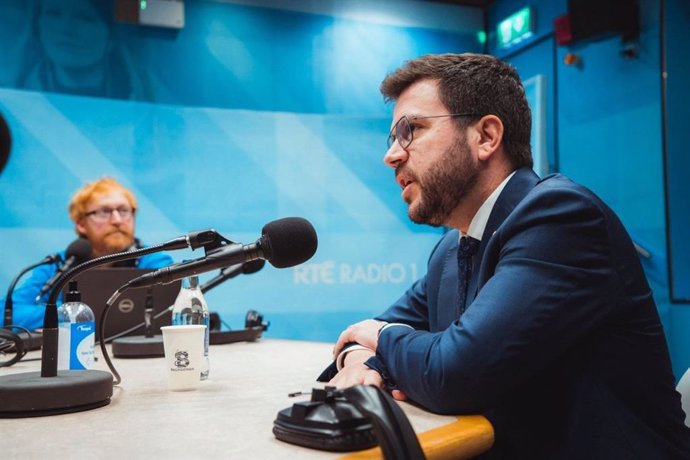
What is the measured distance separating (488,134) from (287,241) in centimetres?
70

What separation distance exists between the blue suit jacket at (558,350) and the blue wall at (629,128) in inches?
121

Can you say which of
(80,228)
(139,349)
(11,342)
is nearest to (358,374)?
(139,349)

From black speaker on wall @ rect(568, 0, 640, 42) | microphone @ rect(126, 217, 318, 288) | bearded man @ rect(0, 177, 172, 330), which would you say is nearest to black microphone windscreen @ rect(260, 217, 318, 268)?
microphone @ rect(126, 217, 318, 288)

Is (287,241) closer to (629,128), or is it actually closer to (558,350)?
(558,350)

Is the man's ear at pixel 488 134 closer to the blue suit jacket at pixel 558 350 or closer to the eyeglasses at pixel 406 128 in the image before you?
the eyeglasses at pixel 406 128

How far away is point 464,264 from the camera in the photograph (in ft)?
5.02

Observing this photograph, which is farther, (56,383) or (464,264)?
(464,264)

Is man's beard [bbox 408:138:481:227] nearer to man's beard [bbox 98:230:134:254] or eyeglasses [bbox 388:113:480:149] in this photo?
eyeglasses [bbox 388:113:480:149]

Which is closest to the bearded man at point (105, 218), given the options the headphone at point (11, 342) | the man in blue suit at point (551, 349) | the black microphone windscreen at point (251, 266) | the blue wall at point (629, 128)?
the black microphone windscreen at point (251, 266)

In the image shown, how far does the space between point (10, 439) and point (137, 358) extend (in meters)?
1.08

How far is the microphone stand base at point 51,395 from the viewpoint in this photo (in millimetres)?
1113

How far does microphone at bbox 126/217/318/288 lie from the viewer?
1195mm

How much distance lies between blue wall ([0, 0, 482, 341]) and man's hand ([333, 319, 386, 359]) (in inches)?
138

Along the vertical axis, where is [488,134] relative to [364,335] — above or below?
above
